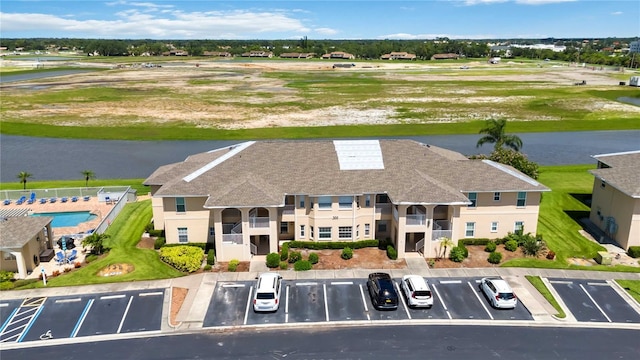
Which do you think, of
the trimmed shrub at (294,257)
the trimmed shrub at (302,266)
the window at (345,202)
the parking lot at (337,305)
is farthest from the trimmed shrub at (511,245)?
the trimmed shrub at (294,257)

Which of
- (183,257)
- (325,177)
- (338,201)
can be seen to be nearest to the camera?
(183,257)

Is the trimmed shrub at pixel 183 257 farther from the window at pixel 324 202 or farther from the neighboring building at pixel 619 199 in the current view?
the neighboring building at pixel 619 199

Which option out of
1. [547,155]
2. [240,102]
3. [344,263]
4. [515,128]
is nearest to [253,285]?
[344,263]

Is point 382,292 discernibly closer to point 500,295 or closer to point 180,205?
point 500,295

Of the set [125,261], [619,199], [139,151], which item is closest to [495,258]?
[619,199]

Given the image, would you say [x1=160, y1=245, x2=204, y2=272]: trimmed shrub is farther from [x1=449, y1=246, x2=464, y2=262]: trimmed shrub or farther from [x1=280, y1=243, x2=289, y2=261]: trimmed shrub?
[x1=449, y1=246, x2=464, y2=262]: trimmed shrub

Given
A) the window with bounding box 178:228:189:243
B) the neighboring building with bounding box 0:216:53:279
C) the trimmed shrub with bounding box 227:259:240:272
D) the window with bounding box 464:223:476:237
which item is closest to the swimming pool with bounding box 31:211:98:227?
the neighboring building with bounding box 0:216:53:279

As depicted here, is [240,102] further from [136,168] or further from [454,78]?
[454,78]

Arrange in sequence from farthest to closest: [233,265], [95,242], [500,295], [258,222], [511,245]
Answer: [511,245]
[95,242]
[258,222]
[233,265]
[500,295]
